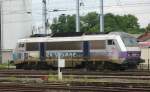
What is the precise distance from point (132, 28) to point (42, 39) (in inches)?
3492

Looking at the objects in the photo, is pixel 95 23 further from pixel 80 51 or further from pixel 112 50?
pixel 112 50

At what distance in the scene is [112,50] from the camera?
112 feet

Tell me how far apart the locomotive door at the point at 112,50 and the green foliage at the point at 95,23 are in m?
77.0

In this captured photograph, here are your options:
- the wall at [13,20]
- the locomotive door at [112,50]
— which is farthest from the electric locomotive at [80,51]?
the wall at [13,20]

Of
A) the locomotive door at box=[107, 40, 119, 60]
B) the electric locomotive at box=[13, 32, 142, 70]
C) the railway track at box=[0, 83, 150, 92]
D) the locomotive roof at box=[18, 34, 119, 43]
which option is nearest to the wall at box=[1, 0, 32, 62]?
the electric locomotive at box=[13, 32, 142, 70]

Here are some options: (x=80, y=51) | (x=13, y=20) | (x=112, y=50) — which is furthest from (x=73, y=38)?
(x=13, y=20)

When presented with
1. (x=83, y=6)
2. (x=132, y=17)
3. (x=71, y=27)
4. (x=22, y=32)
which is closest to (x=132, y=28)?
(x=132, y=17)

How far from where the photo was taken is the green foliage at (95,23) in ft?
372

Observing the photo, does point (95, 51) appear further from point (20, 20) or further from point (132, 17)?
point (132, 17)

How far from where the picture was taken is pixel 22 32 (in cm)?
7325

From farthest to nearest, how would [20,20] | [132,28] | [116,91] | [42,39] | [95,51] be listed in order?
[132,28] → [20,20] → [42,39] → [95,51] → [116,91]

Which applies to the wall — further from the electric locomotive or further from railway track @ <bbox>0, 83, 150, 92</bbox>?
railway track @ <bbox>0, 83, 150, 92</bbox>

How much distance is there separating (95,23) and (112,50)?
88582mm

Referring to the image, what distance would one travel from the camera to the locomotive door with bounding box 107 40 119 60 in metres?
33.8
